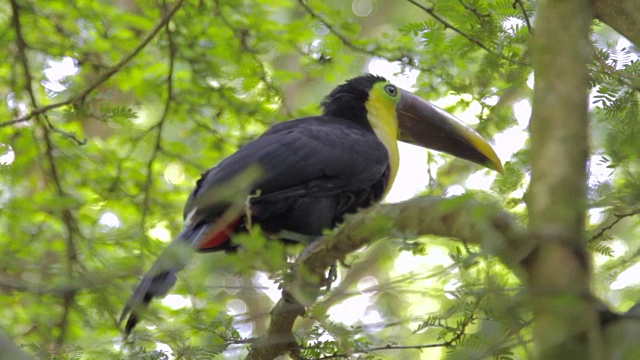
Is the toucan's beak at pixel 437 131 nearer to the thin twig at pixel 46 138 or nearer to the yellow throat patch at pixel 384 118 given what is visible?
the yellow throat patch at pixel 384 118

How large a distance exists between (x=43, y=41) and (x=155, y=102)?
743mm

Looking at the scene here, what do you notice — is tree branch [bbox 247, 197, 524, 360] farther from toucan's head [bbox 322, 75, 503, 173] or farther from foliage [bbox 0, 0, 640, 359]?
toucan's head [bbox 322, 75, 503, 173]

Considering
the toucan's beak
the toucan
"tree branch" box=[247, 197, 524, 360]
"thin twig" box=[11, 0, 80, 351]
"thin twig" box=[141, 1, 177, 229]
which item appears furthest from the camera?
the toucan's beak

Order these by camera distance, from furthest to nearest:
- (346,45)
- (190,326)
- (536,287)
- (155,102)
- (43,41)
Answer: (155,102)
(43,41)
(346,45)
(190,326)
(536,287)

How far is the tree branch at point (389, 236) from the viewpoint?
2.22 m

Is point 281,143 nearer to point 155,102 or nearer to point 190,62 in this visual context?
point 190,62

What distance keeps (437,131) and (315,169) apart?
1272 mm

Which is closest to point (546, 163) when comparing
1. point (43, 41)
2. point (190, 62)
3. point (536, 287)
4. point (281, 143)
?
point (536, 287)

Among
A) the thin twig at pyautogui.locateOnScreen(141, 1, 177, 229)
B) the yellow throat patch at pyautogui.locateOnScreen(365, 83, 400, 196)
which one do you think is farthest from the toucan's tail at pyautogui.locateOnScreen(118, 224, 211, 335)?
the yellow throat patch at pyautogui.locateOnScreen(365, 83, 400, 196)

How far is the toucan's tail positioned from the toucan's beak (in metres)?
2.28

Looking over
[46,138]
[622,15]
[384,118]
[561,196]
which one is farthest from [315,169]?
[561,196]

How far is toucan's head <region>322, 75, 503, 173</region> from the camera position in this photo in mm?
5297

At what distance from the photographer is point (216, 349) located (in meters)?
3.06

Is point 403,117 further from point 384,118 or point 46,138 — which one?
point 46,138
